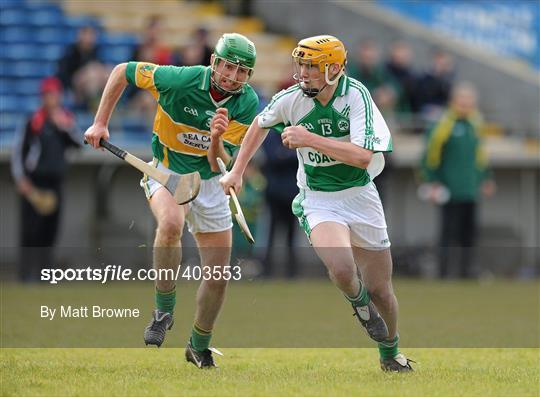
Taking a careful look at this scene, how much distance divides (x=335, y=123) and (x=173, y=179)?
1.23 m

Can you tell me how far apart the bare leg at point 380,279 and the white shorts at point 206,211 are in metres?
1.01

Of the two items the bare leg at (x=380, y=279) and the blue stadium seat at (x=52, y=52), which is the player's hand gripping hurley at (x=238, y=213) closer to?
the bare leg at (x=380, y=279)

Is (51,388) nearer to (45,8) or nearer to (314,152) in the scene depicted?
(314,152)

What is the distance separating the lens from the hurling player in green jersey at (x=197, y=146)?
356 inches

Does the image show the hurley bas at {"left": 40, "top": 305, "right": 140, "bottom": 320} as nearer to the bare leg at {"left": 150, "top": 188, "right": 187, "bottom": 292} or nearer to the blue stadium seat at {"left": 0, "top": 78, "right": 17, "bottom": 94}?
the bare leg at {"left": 150, "top": 188, "right": 187, "bottom": 292}

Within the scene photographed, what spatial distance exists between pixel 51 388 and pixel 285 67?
12.9 m

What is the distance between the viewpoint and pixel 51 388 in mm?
7801

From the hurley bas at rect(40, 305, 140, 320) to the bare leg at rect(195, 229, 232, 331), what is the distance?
585mm

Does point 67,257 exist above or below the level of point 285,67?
below

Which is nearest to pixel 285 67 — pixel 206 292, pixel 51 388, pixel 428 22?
pixel 428 22

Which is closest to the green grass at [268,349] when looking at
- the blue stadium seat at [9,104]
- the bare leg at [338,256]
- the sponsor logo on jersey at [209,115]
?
the bare leg at [338,256]

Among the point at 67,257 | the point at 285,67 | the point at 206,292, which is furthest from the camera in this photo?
the point at 285,67

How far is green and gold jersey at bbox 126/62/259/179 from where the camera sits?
30.2 ft

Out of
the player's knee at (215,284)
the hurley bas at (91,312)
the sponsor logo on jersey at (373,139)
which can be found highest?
the sponsor logo on jersey at (373,139)
